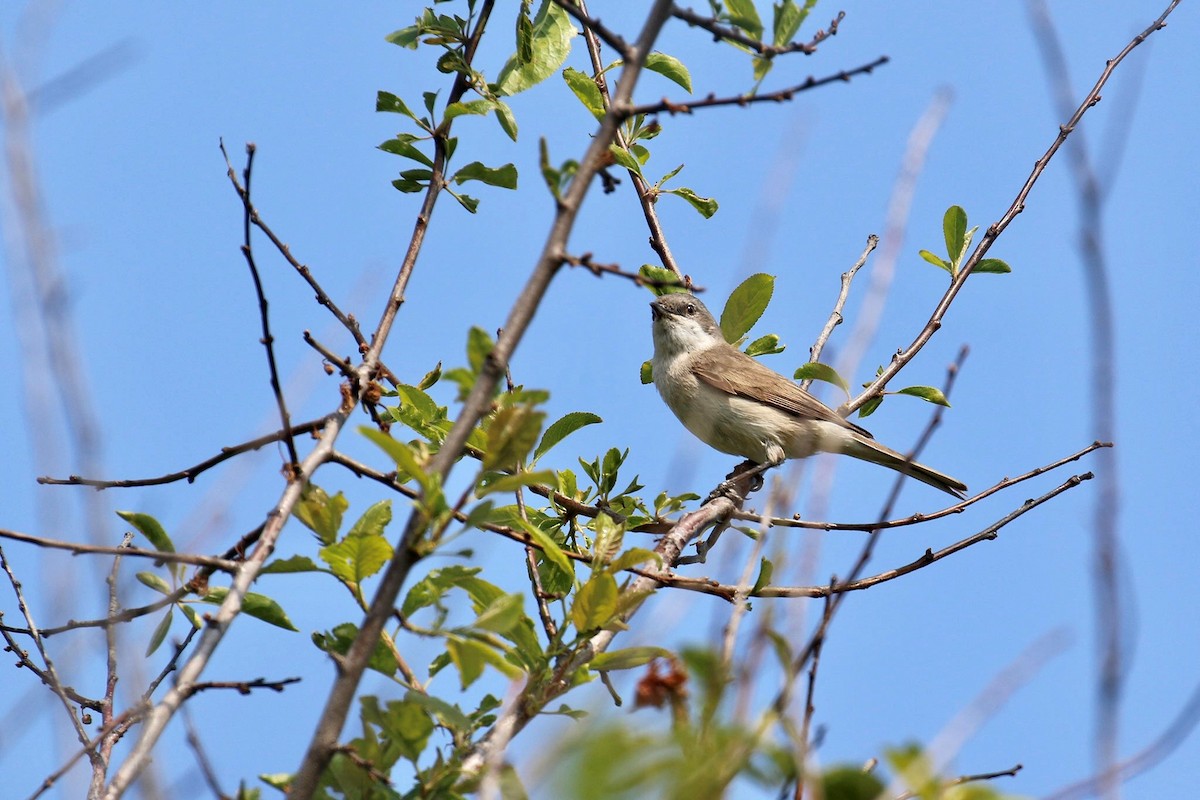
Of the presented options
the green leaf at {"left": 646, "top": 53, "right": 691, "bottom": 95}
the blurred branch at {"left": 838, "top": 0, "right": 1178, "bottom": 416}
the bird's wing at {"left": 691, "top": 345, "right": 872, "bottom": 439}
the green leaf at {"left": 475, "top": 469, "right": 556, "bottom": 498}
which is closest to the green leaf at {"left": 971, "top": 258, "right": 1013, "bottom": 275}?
the blurred branch at {"left": 838, "top": 0, "right": 1178, "bottom": 416}

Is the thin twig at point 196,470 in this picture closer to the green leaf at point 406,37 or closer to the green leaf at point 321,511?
the green leaf at point 321,511

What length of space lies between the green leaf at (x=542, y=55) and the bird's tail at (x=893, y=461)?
4.61m

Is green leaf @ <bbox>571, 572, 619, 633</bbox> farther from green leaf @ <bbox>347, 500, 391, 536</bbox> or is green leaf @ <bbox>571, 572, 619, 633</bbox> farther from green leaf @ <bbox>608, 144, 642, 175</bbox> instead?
green leaf @ <bbox>608, 144, 642, 175</bbox>

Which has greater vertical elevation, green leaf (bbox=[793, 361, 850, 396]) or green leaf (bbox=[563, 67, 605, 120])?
green leaf (bbox=[563, 67, 605, 120])

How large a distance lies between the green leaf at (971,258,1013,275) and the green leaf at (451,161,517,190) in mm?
2699

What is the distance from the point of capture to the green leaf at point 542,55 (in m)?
3.92

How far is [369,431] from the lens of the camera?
2.28m

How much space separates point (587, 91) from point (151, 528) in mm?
2727

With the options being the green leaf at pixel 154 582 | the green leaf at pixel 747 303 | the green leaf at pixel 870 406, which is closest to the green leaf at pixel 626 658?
the green leaf at pixel 154 582

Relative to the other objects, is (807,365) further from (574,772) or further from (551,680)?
(574,772)

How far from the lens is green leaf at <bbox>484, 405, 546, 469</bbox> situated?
2.39 metres

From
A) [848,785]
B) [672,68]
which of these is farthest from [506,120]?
[848,785]

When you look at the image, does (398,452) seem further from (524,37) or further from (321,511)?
(524,37)

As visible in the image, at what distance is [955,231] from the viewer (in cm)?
536
